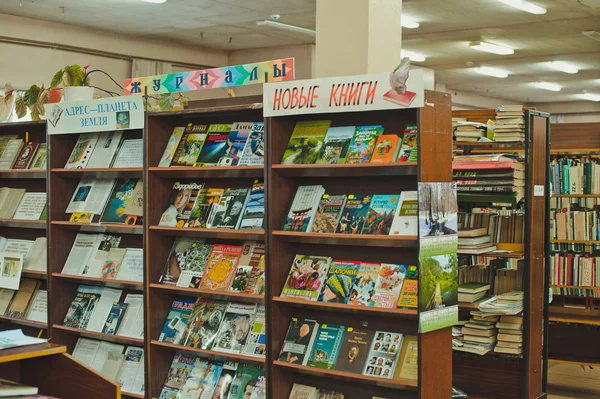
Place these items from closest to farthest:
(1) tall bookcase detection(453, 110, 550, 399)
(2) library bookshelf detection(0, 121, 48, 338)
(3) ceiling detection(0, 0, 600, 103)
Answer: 1. (1) tall bookcase detection(453, 110, 550, 399)
2. (2) library bookshelf detection(0, 121, 48, 338)
3. (3) ceiling detection(0, 0, 600, 103)

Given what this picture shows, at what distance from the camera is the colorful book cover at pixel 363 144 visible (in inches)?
162

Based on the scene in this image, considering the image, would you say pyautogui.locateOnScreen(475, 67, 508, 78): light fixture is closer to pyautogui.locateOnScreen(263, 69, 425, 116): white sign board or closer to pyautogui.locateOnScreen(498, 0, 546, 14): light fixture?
pyautogui.locateOnScreen(498, 0, 546, 14): light fixture

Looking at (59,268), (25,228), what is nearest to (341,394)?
(59,268)

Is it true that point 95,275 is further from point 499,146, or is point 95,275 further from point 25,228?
point 499,146

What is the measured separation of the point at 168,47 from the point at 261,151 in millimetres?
9571

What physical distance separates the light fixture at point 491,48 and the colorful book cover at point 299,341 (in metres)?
9.49

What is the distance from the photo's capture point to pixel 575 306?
706 cm

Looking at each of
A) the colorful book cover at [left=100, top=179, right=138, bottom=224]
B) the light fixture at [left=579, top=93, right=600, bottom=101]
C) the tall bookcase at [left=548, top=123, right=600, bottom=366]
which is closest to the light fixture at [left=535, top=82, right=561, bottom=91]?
the light fixture at [left=579, top=93, right=600, bottom=101]

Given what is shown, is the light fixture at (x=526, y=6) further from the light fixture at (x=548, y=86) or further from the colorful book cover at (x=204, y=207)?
the light fixture at (x=548, y=86)

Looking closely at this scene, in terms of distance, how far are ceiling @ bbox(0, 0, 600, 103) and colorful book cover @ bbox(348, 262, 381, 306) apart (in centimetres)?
640

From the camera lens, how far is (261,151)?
4504mm

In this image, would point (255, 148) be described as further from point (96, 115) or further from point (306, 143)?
point (96, 115)

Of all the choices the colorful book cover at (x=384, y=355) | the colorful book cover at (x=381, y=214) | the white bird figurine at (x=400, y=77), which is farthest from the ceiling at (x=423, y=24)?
the colorful book cover at (x=384, y=355)

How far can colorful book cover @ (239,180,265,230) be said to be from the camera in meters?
4.54
